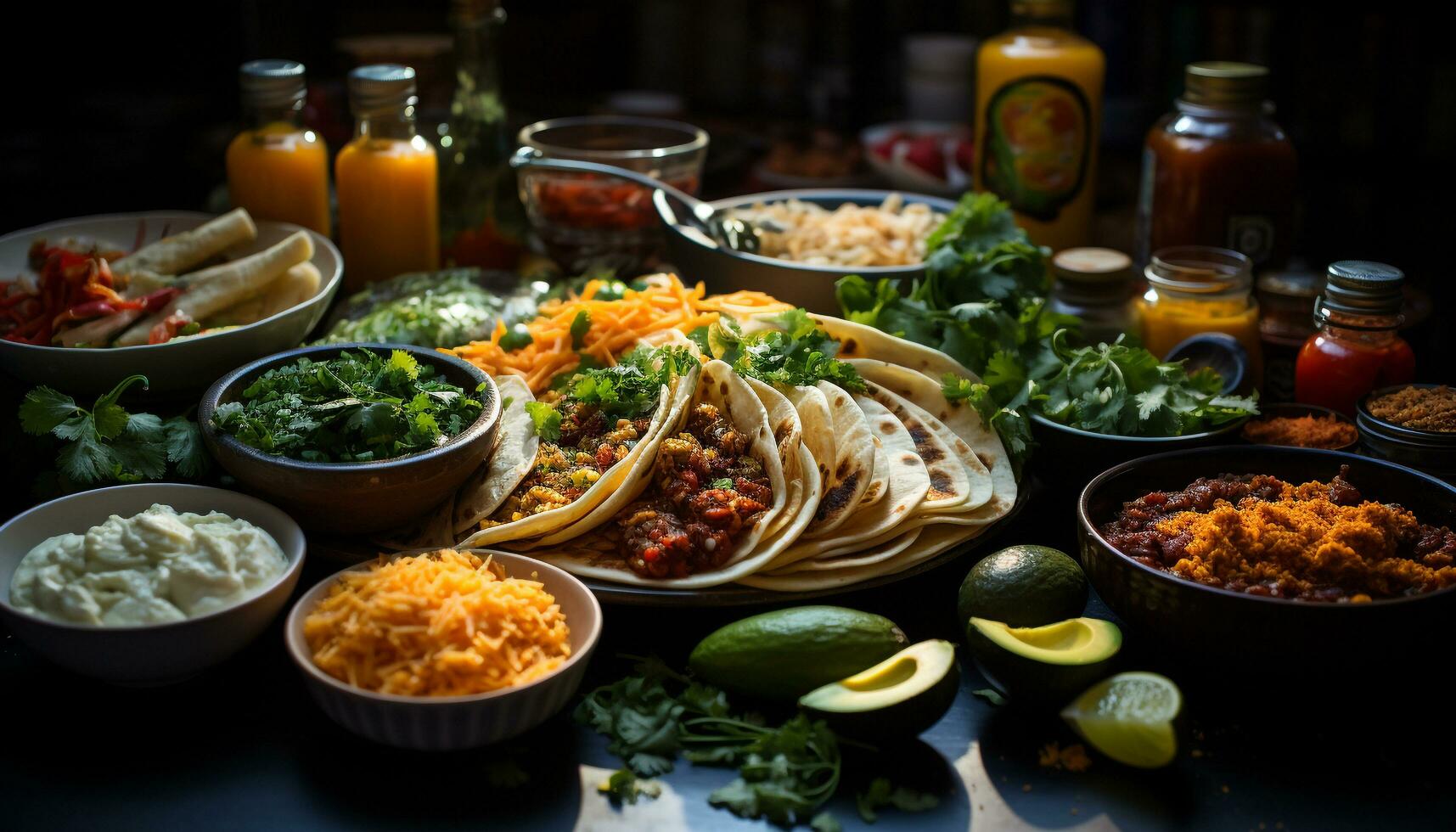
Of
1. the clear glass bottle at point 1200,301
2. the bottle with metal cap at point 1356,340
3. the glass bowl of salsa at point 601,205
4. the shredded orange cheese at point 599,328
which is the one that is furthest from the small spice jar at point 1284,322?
the glass bowl of salsa at point 601,205

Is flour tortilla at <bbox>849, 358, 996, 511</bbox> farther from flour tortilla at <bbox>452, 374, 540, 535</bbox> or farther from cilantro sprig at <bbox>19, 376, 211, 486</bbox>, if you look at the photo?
cilantro sprig at <bbox>19, 376, 211, 486</bbox>

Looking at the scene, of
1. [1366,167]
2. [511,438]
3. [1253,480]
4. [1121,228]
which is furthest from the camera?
[1366,167]

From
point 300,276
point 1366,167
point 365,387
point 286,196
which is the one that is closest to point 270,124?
point 286,196

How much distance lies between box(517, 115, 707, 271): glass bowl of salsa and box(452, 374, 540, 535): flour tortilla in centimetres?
91

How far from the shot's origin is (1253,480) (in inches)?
80.4

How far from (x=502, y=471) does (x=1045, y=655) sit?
Answer: 3.15ft

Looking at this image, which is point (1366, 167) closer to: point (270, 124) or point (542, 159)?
point (542, 159)

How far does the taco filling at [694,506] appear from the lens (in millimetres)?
1914

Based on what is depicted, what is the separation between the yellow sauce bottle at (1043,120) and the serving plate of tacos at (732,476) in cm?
117

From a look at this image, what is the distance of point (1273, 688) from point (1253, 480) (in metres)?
0.39

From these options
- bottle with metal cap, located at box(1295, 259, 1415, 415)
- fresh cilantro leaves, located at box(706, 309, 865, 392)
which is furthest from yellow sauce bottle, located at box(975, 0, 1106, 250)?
fresh cilantro leaves, located at box(706, 309, 865, 392)

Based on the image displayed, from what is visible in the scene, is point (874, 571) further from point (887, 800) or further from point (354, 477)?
point (354, 477)

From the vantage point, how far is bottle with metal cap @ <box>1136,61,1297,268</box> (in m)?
2.89

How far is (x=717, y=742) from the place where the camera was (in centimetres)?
175
